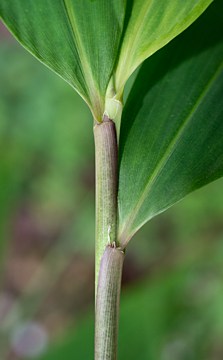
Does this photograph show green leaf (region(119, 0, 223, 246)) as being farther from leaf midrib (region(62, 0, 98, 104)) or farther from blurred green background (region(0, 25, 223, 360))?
blurred green background (region(0, 25, 223, 360))

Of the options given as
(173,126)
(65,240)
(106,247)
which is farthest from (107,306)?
(65,240)

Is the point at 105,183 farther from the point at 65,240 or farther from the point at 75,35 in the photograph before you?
the point at 65,240

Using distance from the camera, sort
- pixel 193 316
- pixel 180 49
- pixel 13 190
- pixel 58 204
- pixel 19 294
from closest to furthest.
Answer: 1. pixel 180 49
2. pixel 13 190
3. pixel 193 316
4. pixel 58 204
5. pixel 19 294

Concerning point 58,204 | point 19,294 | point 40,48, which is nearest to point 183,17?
point 40,48

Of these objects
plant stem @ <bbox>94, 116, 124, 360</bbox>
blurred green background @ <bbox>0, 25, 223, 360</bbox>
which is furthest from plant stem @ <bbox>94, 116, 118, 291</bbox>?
blurred green background @ <bbox>0, 25, 223, 360</bbox>

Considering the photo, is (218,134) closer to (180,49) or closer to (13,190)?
(180,49)
